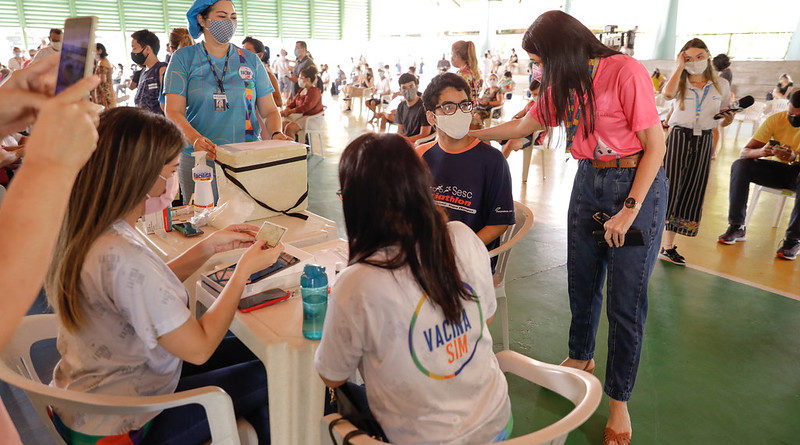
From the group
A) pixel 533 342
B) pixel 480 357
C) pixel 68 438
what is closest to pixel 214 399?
pixel 68 438

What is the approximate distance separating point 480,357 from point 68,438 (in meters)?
0.99

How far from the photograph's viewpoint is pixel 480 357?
1156 mm

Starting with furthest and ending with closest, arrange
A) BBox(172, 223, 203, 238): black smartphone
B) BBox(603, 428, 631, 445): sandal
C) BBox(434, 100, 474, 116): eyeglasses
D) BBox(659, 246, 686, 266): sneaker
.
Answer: BBox(659, 246, 686, 266): sneaker, BBox(434, 100, 474, 116): eyeglasses, BBox(172, 223, 203, 238): black smartphone, BBox(603, 428, 631, 445): sandal

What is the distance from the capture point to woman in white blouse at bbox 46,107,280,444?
1131 mm

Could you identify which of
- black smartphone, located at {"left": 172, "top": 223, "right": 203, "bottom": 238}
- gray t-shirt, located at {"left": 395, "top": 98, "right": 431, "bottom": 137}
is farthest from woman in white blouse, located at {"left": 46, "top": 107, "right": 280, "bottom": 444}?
gray t-shirt, located at {"left": 395, "top": 98, "right": 431, "bottom": 137}

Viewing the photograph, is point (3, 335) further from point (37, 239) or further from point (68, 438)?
point (68, 438)

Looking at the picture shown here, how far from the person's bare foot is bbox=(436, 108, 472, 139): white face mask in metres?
1.22

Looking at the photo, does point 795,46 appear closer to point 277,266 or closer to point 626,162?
point 626,162

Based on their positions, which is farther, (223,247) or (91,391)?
(223,247)

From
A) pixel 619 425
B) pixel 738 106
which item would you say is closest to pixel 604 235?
pixel 619 425

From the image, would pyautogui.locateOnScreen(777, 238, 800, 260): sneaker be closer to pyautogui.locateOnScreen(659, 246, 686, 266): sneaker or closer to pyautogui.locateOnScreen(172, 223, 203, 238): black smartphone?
pyautogui.locateOnScreen(659, 246, 686, 266): sneaker

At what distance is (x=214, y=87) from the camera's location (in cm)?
268

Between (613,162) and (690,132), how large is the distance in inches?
92.9

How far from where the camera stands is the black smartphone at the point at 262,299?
4.79 ft
